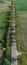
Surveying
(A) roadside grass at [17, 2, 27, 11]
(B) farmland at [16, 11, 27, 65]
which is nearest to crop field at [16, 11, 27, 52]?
(B) farmland at [16, 11, 27, 65]

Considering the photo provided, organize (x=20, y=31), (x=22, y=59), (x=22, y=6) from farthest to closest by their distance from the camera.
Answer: (x=22, y=6) < (x=20, y=31) < (x=22, y=59)

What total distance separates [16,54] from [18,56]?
32 millimetres

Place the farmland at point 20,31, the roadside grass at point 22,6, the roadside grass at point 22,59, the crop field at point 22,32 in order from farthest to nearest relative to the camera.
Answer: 1. the roadside grass at point 22,6
2. the crop field at point 22,32
3. the farmland at point 20,31
4. the roadside grass at point 22,59

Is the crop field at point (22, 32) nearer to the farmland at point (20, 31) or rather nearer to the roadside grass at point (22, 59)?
the farmland at point (20, 31)

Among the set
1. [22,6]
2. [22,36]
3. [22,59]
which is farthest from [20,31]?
[22,6]

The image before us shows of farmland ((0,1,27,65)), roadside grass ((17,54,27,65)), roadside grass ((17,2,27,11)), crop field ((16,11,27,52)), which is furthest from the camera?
roadside grass ((17,2,27,11))

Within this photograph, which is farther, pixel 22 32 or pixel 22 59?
pixel 22 32

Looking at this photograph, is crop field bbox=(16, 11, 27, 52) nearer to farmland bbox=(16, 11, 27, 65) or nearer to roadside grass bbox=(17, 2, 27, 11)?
farmland bbox=(16, 11, 27, 65)

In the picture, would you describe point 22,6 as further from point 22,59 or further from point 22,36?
point 22,59

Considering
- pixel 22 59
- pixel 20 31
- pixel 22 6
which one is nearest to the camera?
pixel 22 59

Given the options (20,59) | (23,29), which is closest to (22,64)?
(20,59)

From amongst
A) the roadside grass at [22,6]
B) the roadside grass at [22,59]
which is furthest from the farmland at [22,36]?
the roadside grass at [22,6]

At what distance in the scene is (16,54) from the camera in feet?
7.34

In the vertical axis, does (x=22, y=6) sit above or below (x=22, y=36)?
above
